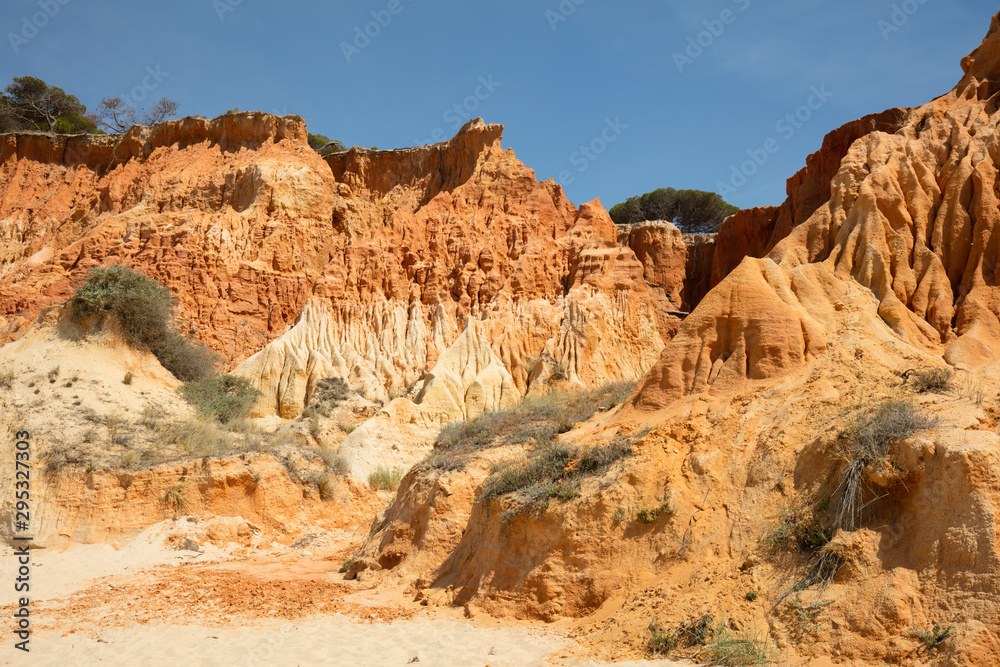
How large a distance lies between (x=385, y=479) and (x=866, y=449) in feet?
54.4

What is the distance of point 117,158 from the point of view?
43688 mm

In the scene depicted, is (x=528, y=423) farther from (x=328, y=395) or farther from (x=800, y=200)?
(x=328, y=395)

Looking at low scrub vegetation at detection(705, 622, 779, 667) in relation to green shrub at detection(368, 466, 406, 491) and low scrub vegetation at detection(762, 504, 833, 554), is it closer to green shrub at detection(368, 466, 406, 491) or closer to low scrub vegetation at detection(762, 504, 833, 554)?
low scrub vegetation at detection(762, 504, 833, 554)

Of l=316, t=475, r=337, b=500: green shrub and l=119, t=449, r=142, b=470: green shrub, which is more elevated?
l=119, t=449, r=142, b=470: green shrub

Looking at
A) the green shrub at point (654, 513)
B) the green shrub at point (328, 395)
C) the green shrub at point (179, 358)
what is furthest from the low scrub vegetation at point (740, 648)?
the green shrub at point (328, 395)

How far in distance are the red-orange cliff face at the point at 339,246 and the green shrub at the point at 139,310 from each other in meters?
6.16

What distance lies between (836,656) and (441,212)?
3383cm

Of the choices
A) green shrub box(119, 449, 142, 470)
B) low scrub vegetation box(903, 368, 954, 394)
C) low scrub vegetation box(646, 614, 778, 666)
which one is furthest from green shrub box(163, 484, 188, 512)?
low scrub vegetation box(903, 368, 954, 394)

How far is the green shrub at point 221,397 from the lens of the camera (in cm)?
2258

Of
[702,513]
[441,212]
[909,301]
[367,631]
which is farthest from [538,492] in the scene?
[441,212]

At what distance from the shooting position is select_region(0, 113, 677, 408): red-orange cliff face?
111 ft

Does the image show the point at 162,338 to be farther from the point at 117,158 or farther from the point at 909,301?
the point at 117,158

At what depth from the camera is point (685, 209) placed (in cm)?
5091

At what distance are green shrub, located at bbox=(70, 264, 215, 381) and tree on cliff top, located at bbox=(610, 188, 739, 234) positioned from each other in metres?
33.1
